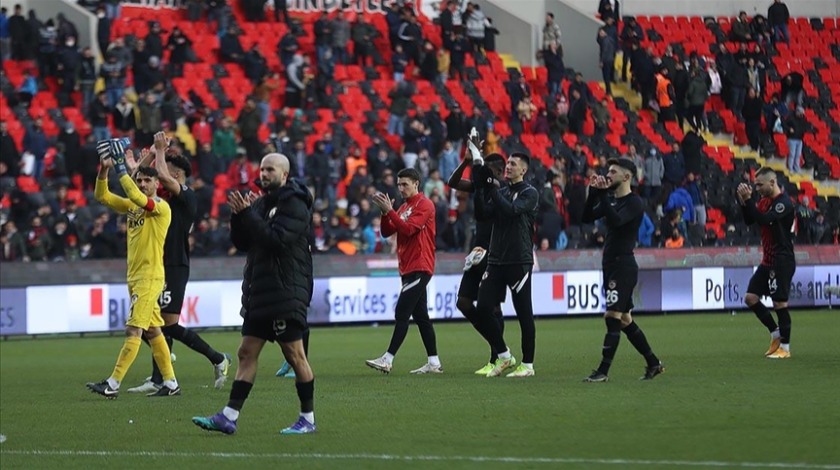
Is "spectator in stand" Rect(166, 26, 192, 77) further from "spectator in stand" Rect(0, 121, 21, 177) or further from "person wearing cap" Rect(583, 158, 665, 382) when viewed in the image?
"person wearing cap" Rect(583, 158, 665, 382)

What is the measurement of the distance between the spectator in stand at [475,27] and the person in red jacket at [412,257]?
22160 mm

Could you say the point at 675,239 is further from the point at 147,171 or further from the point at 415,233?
the point at 147,171

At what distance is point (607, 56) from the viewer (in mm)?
39188

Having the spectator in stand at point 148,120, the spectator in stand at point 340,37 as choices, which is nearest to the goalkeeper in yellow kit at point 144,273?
the spectator in stand at point 148,120

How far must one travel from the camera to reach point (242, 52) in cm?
3512

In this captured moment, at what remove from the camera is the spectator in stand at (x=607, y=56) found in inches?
1535

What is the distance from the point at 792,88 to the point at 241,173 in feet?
51.3

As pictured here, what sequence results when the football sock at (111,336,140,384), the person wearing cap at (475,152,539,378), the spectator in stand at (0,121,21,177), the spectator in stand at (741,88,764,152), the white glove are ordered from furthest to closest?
the spectator in stand at (741,88,764,152) < the spectator in stand at (0,121,21,177) < the person wearing cap at (475,152,539,378) < the white glove < the football sock at (111,336,140,384)

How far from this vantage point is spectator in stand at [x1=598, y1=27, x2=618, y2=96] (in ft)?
128

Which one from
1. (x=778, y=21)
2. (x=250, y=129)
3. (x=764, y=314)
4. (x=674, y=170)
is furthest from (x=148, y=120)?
(x=778, y=21)

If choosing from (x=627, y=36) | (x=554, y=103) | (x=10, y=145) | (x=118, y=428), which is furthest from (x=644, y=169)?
(x=118, y=428)

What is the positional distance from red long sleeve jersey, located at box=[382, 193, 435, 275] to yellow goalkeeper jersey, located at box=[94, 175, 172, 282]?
2.74 m

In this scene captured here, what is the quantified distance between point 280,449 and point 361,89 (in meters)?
26.0

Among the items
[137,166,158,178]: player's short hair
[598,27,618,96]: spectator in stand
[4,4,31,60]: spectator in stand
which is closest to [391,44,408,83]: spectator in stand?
[598,27,618,96]: spectator in stand
